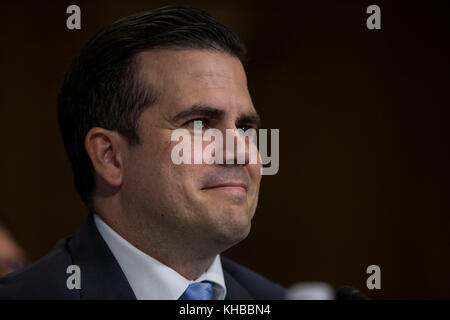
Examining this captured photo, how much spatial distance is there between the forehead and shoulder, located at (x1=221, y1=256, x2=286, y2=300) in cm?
44

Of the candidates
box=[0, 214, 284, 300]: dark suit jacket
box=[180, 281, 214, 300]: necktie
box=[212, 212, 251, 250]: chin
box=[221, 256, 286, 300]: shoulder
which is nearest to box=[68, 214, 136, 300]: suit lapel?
box=[0, 214, 284, 300]: dark suit jacket

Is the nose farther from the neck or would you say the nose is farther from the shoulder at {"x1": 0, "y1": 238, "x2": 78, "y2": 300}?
the shoulder at {"x1": 0, "y1": 238, "x2": 78, "y2": 300}

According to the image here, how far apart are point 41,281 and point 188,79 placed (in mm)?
462

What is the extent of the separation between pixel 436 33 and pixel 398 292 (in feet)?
1.93

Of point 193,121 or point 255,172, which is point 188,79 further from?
point 255,172

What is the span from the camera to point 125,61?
114 cm

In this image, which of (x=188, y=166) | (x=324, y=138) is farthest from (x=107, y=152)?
(x=324, y=138)

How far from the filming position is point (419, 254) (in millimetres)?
1356

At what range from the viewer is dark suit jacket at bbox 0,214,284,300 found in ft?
3.66

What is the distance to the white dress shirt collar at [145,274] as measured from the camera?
3.73 feet

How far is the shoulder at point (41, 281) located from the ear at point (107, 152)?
7.2 inches

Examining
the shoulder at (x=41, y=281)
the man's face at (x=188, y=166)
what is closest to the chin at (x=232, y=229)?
the man's face at (x=188, y=166)

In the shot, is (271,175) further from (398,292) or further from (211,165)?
(398,292)
